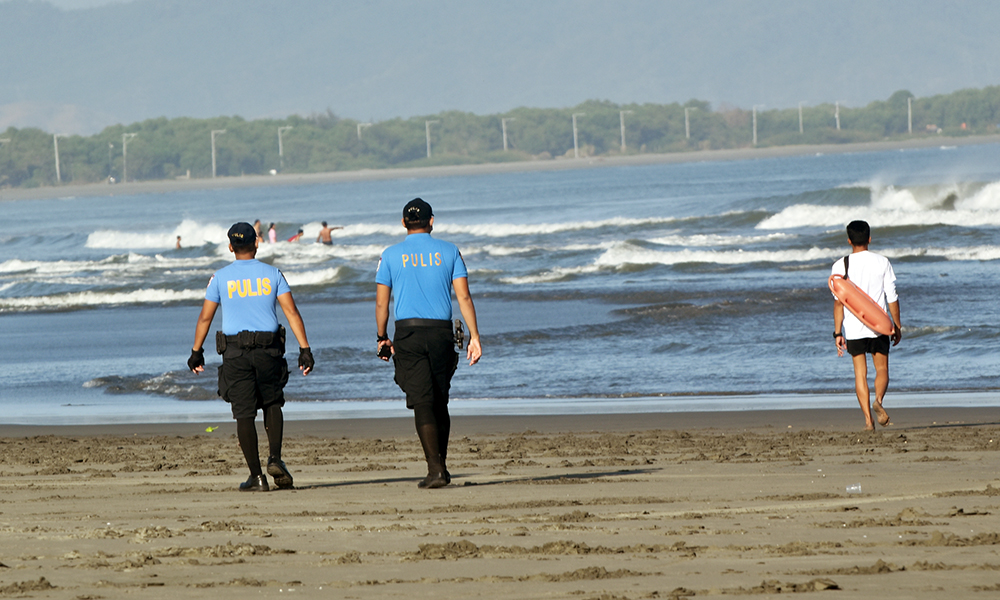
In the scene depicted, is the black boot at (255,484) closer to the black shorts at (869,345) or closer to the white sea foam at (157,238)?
the black shorts at (869,345)

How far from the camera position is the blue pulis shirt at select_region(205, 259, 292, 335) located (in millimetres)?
6695

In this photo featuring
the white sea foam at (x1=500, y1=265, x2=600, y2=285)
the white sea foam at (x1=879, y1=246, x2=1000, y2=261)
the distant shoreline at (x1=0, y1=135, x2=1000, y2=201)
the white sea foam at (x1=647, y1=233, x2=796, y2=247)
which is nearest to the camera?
the white sea foam at (x1=879, y1=246, x2=1000, y2=261)

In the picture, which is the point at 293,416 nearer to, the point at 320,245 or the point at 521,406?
the point at 521,406

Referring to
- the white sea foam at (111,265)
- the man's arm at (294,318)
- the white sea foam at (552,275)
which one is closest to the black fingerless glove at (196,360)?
the man's arm at (294,318)

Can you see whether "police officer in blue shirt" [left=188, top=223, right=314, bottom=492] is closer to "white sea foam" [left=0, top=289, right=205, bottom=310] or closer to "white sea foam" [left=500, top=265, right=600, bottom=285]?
"white sea foam" [left=500, top=265, right=600, bottom=285]

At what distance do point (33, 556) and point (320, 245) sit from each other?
3658 centimetres

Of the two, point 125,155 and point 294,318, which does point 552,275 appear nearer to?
point 294,318

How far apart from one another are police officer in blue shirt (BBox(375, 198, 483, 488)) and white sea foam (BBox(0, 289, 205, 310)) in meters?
22.6

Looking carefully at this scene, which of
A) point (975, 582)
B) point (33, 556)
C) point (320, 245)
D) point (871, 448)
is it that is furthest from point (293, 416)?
point (320, 245)

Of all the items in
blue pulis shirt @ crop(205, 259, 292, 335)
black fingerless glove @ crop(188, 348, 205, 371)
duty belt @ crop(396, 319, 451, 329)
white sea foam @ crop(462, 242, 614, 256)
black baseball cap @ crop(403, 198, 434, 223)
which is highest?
black baseball cap @ crop(403, 198, 434, 223)

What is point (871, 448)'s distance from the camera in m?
7.86

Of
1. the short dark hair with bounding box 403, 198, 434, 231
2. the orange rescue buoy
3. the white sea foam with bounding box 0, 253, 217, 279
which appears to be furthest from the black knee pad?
the white sea foam with bounding box 0, 253, 217, 279

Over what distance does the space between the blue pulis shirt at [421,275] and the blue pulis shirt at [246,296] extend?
0.63m

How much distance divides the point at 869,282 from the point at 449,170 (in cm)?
16748
